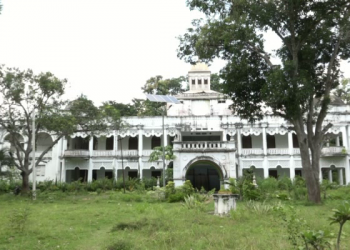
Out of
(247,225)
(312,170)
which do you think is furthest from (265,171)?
(247,225)

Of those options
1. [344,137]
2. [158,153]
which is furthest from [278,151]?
[158,153]

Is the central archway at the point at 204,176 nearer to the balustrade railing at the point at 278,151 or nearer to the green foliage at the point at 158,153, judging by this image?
the green foliage at the point at 158,153

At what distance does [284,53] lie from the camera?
1355 cm

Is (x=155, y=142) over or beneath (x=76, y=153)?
over

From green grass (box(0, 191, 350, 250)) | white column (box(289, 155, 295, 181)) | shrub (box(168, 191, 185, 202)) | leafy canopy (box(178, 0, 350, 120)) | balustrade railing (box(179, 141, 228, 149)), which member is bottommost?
green grass (box(0, 191, 350, 250))

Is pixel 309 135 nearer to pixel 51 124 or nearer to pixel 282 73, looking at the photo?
pixel 282 73

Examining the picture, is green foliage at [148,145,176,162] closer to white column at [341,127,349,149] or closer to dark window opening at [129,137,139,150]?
dark window opening at [129,137,139,150]

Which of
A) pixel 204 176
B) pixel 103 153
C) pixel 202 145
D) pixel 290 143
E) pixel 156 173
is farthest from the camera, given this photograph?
pixel 156 173

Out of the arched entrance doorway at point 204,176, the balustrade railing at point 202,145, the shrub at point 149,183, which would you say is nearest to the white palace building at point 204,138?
the arched entrance doorway at point 204,176

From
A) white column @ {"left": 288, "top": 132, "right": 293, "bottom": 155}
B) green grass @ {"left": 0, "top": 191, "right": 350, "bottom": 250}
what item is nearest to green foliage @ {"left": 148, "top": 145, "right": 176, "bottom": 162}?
white column @ {"left": 288, "top": 132, "right": 293, "bottom": 155}

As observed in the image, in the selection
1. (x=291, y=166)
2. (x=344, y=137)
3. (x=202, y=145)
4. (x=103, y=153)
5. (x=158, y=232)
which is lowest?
(x=158, y=232)

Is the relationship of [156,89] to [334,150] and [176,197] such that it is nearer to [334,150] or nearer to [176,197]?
[334,150]

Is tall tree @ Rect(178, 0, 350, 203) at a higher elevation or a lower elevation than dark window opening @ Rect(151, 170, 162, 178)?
higher

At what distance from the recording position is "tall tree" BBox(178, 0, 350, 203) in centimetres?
1125
